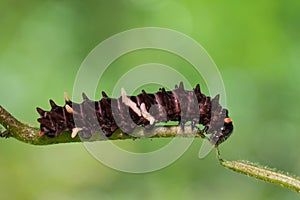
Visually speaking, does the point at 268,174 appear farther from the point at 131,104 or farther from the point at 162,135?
the point at 131,104

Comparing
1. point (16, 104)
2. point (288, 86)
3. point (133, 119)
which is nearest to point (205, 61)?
point (288, 86)

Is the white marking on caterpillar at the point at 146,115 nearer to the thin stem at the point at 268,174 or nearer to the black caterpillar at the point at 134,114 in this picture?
the black caterpillar at the point at 134,114

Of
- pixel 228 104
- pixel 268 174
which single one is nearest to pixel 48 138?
pixel 268 174

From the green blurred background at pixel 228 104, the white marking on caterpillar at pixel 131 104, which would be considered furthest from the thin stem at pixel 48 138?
the green blurred background at pixel 228 104

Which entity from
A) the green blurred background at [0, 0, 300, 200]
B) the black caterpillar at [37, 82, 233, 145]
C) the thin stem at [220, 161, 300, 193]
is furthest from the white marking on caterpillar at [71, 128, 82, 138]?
the green blurred background at [0, 0, 300, 200]

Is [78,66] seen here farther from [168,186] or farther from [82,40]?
[168,186]

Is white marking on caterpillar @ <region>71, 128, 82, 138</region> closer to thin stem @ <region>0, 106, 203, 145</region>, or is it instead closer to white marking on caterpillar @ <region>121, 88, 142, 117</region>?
thin stem @ <region>0, 106, 203, 145</region>
